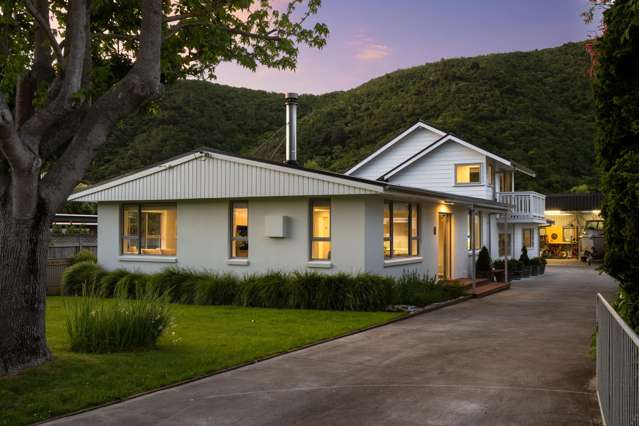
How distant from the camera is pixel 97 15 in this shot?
1083 centimetres

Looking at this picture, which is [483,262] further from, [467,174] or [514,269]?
[467,174]

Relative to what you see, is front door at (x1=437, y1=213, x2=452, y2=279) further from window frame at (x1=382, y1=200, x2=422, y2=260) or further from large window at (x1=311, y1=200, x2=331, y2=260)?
large window at (x1=311, y1=200, x2=331, y2=260)

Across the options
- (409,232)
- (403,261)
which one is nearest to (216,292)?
(403,261)

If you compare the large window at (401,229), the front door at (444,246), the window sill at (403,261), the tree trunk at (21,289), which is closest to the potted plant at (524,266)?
the front door at (444,246)

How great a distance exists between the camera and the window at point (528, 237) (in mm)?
34078

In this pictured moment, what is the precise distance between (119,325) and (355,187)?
7.65 meters

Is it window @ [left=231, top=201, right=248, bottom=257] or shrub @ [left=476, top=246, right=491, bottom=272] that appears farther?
shrub @ [left=476, top=246, right=491, bottom=272]

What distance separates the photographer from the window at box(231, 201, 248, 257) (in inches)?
722

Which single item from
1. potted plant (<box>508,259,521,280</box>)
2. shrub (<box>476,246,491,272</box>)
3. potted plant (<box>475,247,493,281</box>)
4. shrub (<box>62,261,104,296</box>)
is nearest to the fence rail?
shrub (<box>62,261,104,296</box>)

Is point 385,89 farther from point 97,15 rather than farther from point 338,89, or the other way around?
point 97,15

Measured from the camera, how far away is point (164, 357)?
9305 millimetres

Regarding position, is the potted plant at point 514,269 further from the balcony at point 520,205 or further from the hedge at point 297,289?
the hedge at point 297,289

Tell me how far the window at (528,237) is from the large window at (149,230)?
20.9m

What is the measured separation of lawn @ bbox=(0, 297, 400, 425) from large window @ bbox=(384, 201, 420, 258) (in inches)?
137
